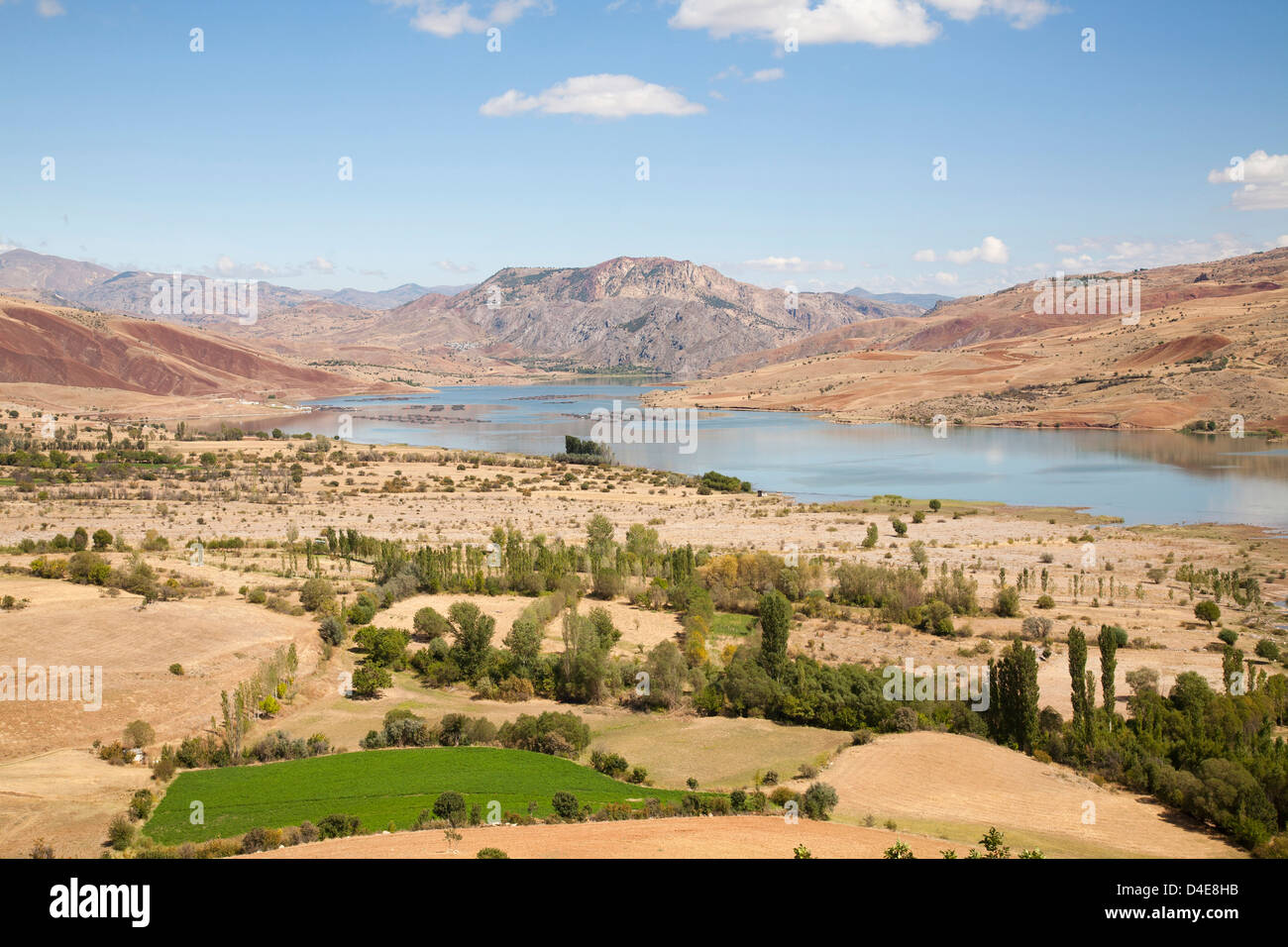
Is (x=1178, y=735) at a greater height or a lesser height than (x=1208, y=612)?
lesser

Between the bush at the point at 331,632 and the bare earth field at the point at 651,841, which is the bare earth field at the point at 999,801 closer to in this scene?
the bare earth field at the point at 651,841

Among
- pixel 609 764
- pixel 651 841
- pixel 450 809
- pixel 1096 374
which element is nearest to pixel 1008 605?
pixel 609 764

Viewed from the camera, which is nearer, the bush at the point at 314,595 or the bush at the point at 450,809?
the bush at the point at 450,809

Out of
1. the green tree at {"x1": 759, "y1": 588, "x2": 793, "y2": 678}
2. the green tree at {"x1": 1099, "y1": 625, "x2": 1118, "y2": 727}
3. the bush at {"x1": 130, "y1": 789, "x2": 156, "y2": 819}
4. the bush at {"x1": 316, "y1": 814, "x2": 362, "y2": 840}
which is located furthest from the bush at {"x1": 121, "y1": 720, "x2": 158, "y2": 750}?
the green tree at {"x1": 1099, "y1": 625, "x2": 1118, "y2": 727}

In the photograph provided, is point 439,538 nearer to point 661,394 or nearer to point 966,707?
point 966,707

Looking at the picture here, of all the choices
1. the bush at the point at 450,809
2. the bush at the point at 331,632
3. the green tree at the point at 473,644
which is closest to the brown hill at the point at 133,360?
the bush at the point at 331,632

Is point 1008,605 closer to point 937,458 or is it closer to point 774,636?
point 774,636
